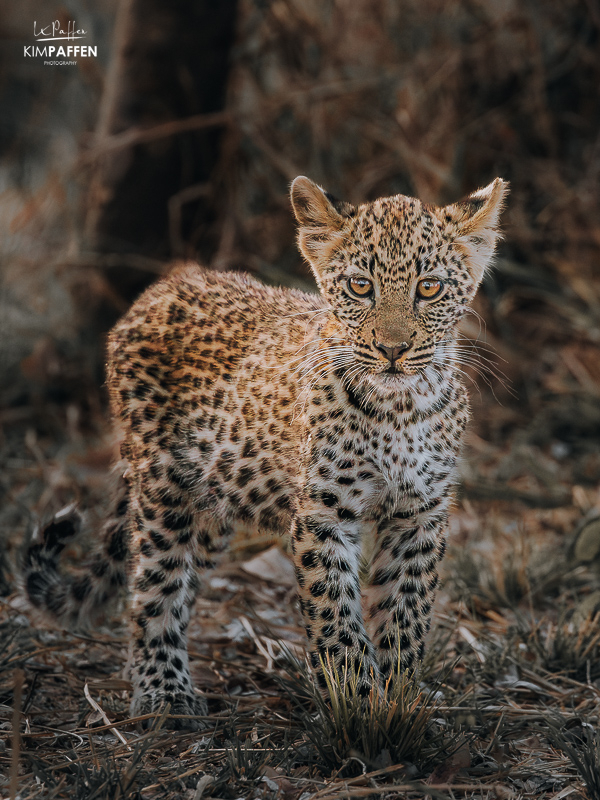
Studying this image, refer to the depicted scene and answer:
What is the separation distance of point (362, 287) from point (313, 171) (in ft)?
17.6

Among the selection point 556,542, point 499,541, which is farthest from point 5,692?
point 556,542

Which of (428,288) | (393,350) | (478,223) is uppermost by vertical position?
(478,223)

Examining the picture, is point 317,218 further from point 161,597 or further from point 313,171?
point 313,171

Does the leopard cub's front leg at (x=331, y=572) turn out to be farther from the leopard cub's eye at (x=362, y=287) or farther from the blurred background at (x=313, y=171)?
the blurred background at (x=313, y=171)

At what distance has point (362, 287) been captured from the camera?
358cm

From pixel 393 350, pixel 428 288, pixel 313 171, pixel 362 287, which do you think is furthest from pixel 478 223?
pixel 313 171

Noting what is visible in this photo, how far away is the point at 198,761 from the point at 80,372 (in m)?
5.16

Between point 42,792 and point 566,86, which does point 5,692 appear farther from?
point 566,86

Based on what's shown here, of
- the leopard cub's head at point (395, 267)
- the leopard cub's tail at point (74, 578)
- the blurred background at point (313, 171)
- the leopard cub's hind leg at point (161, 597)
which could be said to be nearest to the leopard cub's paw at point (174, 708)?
the leopard cub's hind leg at point (161, 597)

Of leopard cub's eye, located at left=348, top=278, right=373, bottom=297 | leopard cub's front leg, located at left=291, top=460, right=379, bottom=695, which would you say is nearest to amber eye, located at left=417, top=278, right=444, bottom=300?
leopard cub's eye, located at left=348, top=278, right=373, bottom=297

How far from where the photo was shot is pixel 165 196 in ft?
→ 26.8

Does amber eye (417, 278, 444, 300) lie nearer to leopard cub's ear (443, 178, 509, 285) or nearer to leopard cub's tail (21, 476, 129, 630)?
leopard cub's ear (443, 178, 509, 285)

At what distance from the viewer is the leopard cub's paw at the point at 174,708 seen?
3916mm

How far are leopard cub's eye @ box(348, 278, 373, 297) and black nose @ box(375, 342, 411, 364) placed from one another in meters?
0.24
